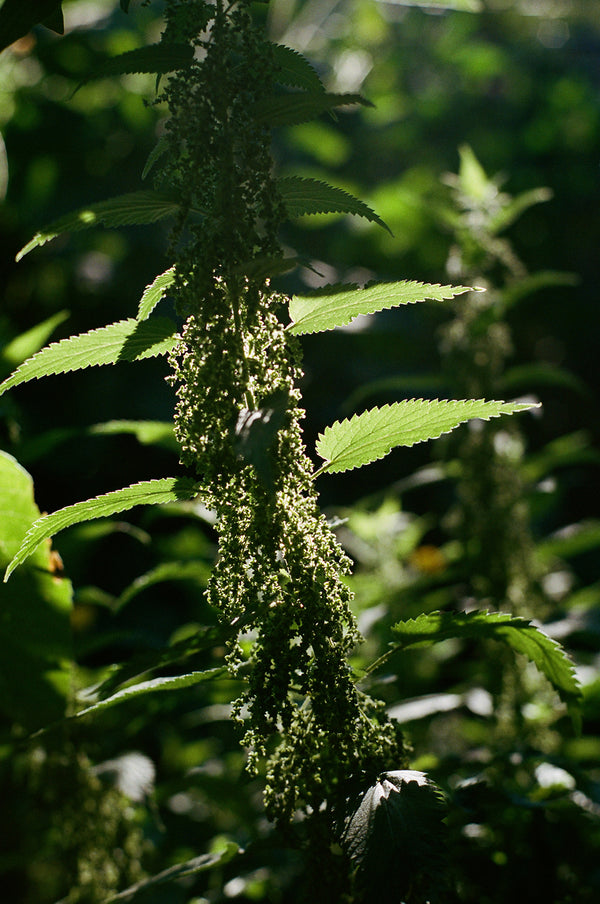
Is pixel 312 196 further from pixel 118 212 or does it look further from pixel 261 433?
pixel 261 433

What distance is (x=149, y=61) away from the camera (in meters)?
0.77

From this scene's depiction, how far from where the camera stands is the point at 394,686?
173cm

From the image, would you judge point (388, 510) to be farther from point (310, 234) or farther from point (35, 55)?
point (35, 55)

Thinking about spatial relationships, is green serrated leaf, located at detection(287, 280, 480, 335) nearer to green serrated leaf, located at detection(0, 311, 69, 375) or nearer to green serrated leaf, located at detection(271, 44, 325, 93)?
green serrated leaf, located at detection(271, 44, 325, 93)

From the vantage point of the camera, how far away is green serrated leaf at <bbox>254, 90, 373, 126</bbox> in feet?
2.31

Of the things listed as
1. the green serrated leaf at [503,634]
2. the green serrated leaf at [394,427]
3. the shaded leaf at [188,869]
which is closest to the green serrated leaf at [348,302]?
the green serrated leaf at [394,427]

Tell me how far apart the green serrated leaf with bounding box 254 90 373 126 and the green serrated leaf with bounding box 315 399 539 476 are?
310 mm

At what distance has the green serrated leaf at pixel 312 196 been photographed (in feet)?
2.68

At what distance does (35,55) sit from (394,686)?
3.08 meters

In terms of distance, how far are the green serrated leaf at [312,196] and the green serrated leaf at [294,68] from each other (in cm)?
11

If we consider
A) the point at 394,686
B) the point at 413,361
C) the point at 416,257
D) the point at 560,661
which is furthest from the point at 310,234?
the point at 560,661

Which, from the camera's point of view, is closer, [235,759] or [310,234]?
[235,759]

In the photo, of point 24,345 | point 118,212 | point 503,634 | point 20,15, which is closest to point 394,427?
point 503,634

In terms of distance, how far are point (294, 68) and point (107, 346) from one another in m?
0.39
